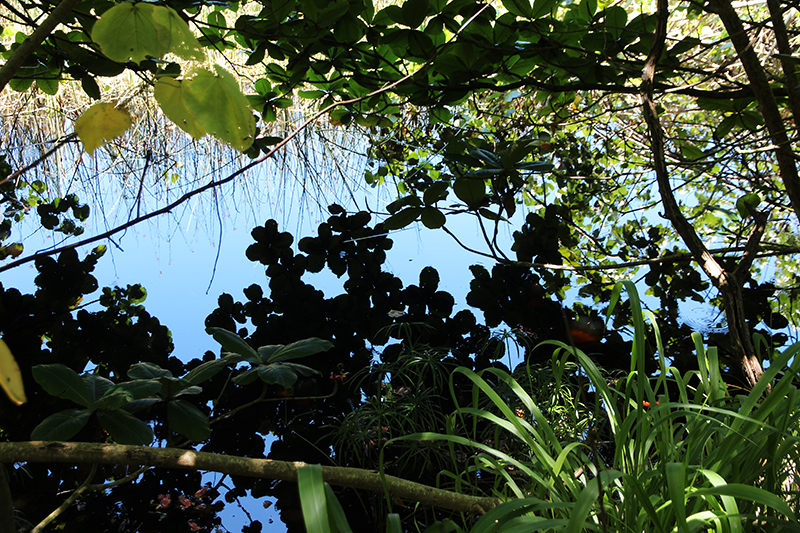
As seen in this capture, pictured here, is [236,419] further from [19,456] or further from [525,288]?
[525,288]

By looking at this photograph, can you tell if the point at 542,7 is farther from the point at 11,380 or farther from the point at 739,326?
the point at 11,380

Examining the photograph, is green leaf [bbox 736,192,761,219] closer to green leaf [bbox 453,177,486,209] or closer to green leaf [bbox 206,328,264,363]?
green leaf [bbox 453,177,486,209]

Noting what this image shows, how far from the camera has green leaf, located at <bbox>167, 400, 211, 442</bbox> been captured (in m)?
0.68

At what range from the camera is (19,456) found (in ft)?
1.58

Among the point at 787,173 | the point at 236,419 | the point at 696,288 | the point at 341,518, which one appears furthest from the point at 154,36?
the point at 696,288

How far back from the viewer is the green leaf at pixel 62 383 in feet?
2.02

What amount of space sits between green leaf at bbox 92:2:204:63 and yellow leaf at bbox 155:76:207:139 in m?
0.02

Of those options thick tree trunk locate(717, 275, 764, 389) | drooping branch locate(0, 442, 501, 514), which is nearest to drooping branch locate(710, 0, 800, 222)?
thick tree trunk locate(717, 275, 764, 389)

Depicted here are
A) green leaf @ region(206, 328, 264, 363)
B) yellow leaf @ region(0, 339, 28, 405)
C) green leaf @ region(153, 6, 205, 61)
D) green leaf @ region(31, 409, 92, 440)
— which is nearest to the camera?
yellow leaf @ region(0, 339, 28, 405)

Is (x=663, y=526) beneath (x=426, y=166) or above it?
beneath

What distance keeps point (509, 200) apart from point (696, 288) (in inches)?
42.1

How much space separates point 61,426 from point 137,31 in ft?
1.80

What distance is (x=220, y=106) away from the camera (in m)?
0.29

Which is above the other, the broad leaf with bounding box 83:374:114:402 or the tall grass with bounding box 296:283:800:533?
the broad leaf with bounding box 83:374:114:402
